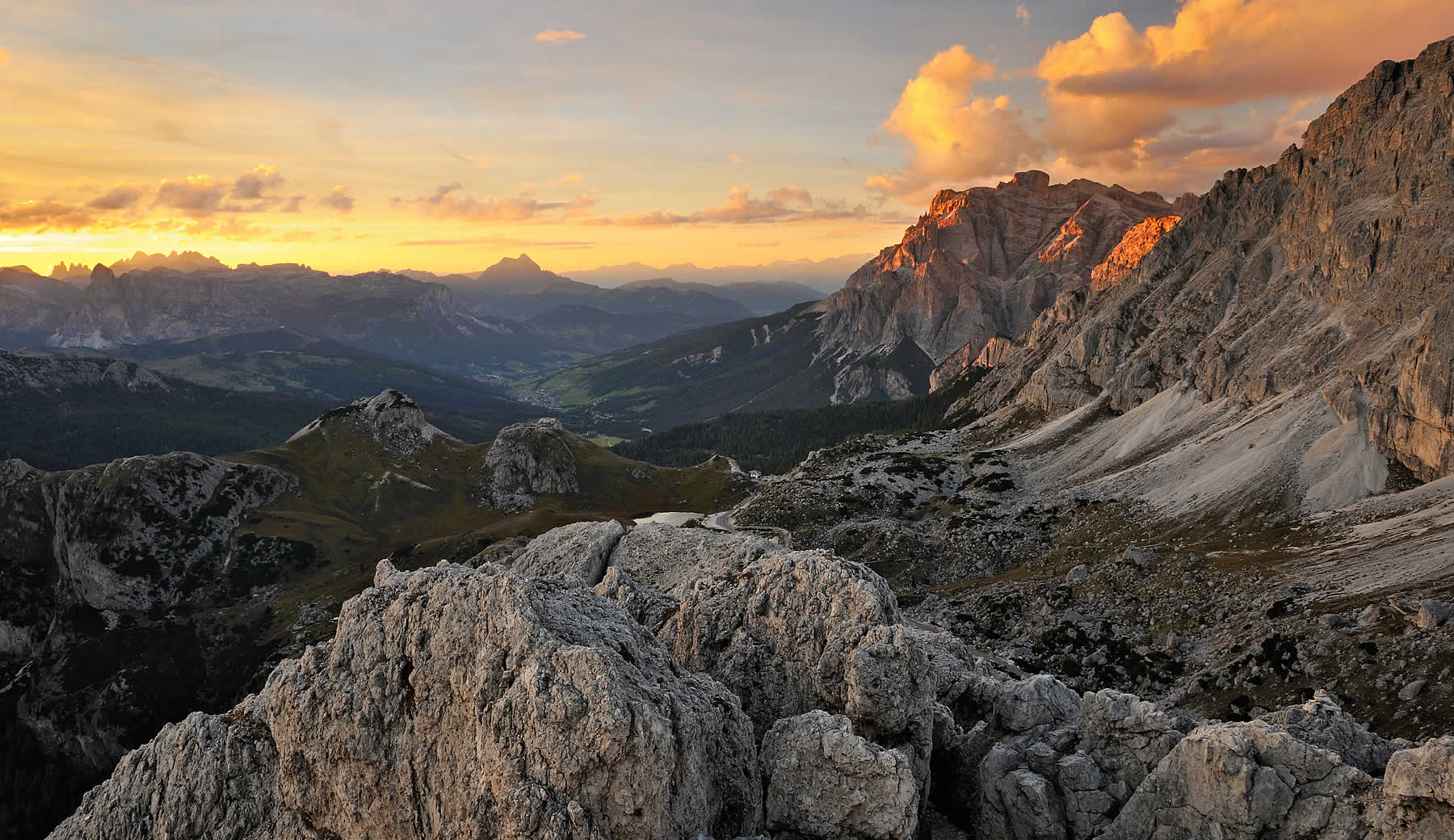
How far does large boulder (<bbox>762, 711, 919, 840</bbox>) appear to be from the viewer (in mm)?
31750

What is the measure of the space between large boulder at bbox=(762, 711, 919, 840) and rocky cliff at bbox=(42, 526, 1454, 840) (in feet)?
0.30

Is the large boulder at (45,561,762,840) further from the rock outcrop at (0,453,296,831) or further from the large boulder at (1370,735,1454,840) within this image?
the rock outcrop at (0,453,296,831)

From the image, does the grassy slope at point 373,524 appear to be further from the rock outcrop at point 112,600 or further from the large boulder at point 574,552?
the large boulder at point 574,552

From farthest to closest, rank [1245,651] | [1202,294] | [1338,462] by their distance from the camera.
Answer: [1202,294] < [1338,462] < [1245,651]

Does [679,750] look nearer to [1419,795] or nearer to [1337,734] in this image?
[1419,795]

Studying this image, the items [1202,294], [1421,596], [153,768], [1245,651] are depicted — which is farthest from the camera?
[1202,294]

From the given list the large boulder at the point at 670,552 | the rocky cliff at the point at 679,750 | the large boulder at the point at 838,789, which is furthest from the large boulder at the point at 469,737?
the large boulder at the point at 670,552

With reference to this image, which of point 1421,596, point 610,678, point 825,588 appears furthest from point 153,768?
point 1421,596

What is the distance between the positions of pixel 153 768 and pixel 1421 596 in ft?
308

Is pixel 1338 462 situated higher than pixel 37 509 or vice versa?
pixel 1338 462

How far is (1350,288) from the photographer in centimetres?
14062

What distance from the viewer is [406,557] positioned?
163 metres

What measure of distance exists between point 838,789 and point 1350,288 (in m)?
157

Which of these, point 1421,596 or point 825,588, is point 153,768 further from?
point 1421,596
